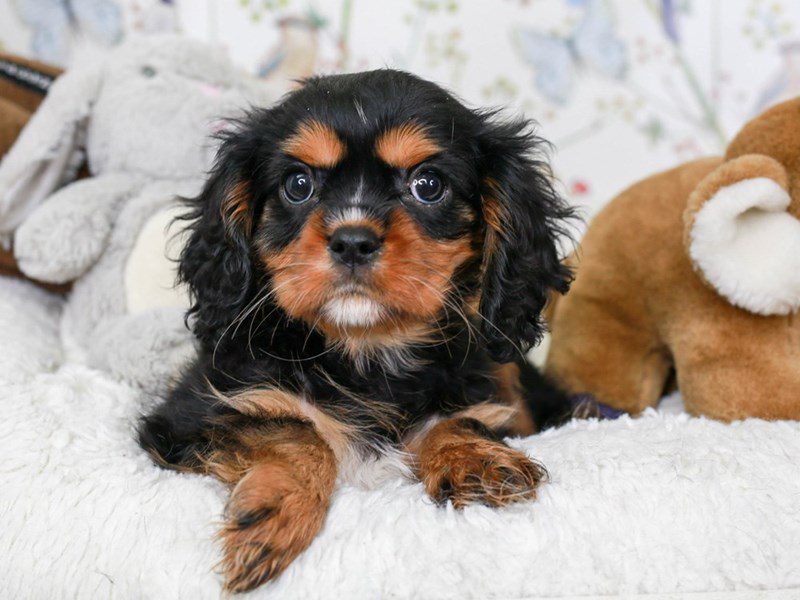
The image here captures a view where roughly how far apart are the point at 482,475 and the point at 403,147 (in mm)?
727

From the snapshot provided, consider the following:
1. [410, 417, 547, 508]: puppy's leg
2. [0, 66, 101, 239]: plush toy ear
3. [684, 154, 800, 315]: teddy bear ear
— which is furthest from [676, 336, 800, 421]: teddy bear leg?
[0, 66, 101, 239]: plush toy ear

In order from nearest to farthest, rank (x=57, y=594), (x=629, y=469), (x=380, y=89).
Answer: (x=57, y=594), (x=629, y=469), (x=380, y=89)

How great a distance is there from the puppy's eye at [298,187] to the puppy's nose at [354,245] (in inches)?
10.3

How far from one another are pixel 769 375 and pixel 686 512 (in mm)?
712

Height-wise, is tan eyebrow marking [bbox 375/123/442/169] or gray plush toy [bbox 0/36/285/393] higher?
tan eyebrow marking [bbox 375/123/442/169]

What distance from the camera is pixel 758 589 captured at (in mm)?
1434

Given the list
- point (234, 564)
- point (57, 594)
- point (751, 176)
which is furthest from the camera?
point (751, 176)

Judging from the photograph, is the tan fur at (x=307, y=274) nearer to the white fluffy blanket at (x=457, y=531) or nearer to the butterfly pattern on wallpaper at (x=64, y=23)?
the white fluffy blanket at (x=457, y=531)

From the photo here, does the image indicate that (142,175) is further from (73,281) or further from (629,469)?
(629,469)

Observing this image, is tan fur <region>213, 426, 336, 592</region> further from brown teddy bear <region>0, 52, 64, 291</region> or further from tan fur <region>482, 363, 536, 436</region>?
brown teddy bear <region>0, 52, 64, 291</region>

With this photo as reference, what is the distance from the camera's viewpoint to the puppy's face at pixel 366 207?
1551mm

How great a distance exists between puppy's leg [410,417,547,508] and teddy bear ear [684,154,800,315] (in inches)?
31.0

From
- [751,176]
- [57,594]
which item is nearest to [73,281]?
[57,594]

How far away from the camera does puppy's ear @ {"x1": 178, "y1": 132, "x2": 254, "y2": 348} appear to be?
72.2 inches
